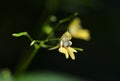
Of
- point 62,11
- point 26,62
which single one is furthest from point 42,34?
point 62,11

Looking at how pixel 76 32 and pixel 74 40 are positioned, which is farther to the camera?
pixel 74 40

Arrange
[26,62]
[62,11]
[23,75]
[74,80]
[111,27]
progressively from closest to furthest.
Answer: [26,62] < [23,75] < [74,80] < [62,11] < [111,27]

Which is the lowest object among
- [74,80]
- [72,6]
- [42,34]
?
[74,80]

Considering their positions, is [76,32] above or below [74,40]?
below

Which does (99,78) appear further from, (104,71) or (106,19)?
(106,19)

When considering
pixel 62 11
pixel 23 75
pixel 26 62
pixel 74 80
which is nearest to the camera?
pixel 26 62

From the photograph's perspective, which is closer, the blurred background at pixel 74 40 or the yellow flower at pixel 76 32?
the yellow flower at pixel 76 32

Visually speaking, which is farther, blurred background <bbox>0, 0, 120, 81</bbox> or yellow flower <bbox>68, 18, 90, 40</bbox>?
blurred background <bbox>0, 0, 120, 81</bbox>

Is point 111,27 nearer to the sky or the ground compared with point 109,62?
nearer to the sky
